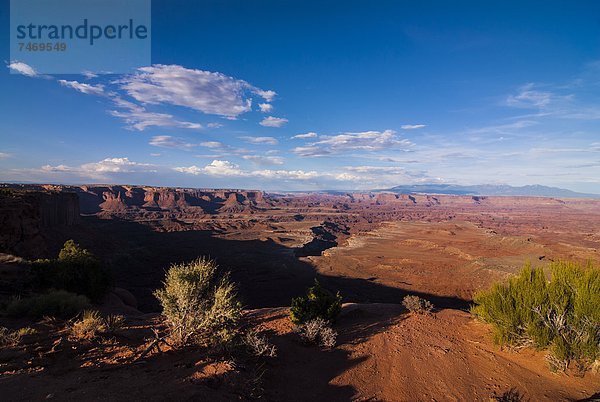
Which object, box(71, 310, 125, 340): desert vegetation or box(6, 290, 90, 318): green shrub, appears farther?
box(6, 290, 90, 318): green shrub

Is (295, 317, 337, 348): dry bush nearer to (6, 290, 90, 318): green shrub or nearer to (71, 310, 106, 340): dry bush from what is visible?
(71, 310, 106, 340): dry bush

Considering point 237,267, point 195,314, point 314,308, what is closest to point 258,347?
point 195,314

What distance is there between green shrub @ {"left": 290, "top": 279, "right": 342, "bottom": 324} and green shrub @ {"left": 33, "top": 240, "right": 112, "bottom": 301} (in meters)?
11.7

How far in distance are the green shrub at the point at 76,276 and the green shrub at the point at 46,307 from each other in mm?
4898

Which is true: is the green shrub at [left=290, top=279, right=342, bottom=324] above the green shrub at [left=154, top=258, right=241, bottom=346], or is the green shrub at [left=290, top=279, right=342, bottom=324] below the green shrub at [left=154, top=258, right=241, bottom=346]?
below

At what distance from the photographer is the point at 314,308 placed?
1102 centimetres

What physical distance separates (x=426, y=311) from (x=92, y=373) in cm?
1159

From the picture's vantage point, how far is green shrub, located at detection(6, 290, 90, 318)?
1072 centimetres

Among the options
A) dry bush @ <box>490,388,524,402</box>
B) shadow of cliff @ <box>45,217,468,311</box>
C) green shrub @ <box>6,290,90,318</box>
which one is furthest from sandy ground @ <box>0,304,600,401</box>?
shadow of cliff @ <box>45,217,468,311</box>

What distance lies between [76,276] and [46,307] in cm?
633

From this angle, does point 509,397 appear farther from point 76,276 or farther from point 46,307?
point 76,276

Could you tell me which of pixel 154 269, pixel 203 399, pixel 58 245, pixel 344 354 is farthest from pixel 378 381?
pixel 58 245

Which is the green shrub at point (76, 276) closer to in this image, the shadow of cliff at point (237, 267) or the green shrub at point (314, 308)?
the shadow of cliff at point (237, 267)

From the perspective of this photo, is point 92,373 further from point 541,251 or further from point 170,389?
point 541,251
